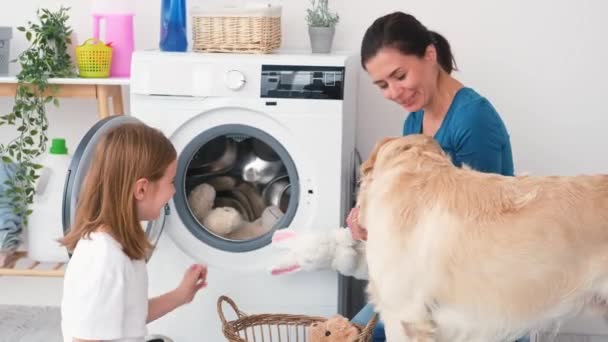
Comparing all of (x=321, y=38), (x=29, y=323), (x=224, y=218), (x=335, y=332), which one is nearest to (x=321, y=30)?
(x=321, y=38)

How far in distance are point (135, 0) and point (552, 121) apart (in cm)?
168

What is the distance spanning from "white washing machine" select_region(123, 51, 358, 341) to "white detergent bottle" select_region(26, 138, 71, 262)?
0.52m

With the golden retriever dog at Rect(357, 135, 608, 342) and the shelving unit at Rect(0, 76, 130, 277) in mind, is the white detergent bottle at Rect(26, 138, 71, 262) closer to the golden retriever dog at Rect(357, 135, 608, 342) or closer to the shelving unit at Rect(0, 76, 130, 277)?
the shelving unit at Rect(0, 76, 130, 277)

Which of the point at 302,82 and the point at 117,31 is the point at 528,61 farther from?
the point at 117,31

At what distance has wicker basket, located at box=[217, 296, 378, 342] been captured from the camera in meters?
2.60

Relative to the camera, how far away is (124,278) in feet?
6.28

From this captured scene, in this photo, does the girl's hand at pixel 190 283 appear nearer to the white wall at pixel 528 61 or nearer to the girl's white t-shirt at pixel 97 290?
the girl's white t-shirt at pixel 97 290

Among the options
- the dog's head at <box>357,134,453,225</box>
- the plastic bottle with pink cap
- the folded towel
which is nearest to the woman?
the dog's head at <box>357,134,453,225</box>

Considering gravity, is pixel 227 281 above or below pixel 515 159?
below

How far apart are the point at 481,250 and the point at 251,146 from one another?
4.35 feet

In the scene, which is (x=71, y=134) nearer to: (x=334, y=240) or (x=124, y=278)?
(x=334, y=240)

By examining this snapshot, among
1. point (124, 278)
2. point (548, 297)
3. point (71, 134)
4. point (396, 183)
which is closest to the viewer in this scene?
point (548, 297)

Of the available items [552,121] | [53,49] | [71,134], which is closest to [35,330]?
[71,134]

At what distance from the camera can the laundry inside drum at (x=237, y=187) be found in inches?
110
